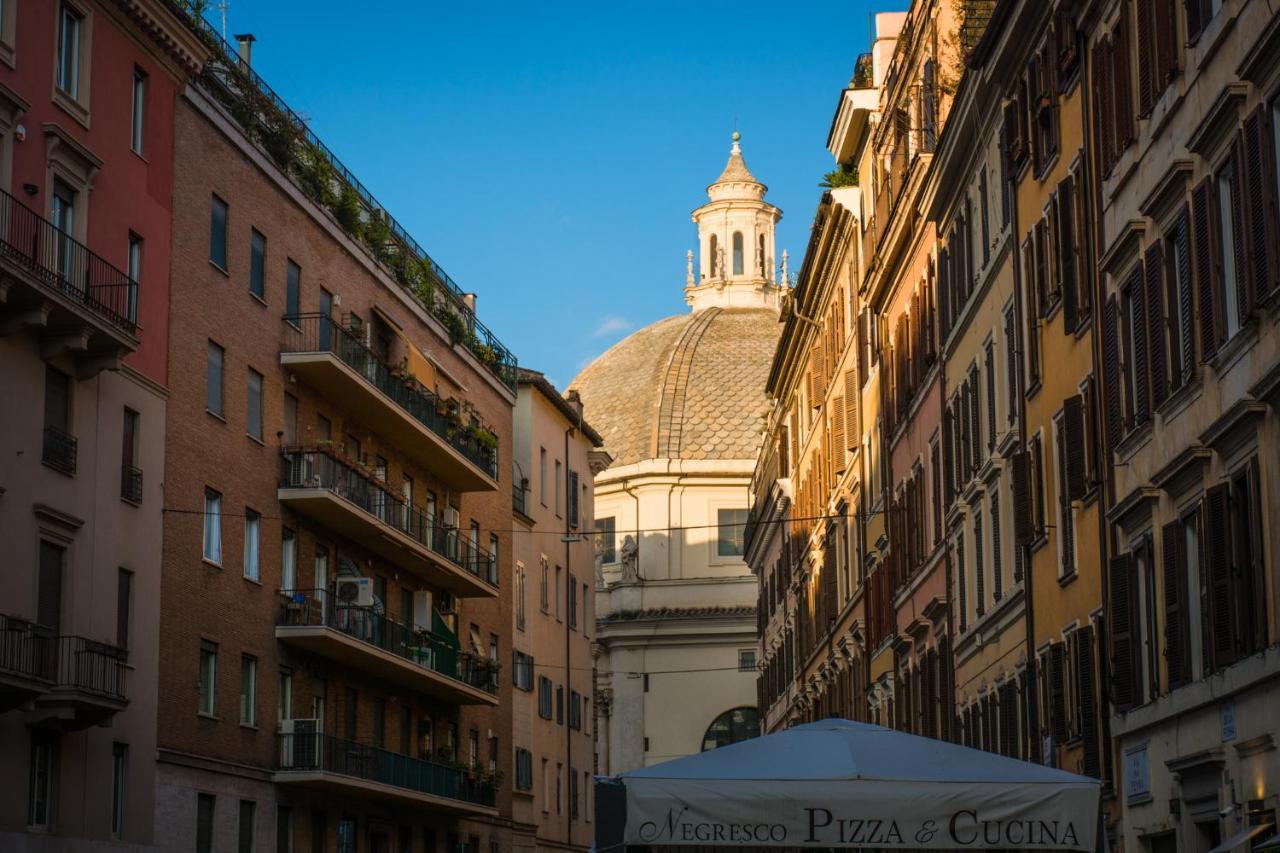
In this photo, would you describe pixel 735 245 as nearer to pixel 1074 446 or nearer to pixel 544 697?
pixel 544 697

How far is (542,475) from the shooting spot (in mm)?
67875

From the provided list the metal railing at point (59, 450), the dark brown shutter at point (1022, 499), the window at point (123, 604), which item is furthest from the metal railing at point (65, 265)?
the dark brown shutter at point (1022, 499)

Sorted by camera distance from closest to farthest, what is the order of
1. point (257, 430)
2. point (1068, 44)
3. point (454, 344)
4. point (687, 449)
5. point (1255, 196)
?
point (1255, 196), point (1068, 44), point (257, 430), point (454, 344), point (687, 449)

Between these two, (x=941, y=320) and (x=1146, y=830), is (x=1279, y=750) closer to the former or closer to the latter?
(x=1146, y=830)

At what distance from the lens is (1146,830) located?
24.3 meters

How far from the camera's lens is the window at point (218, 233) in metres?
40.3

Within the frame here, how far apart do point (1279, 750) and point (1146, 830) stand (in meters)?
5.63

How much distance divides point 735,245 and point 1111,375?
99.7 meters

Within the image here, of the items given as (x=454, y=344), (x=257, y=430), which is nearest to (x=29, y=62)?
(x=257, y=430)

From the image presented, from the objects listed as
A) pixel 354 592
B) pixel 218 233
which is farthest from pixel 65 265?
pixel 354 592

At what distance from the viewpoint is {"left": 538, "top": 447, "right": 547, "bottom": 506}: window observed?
67.2 meters

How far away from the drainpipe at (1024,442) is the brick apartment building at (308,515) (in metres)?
15.0

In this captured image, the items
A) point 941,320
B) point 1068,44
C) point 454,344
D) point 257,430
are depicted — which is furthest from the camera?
point 454,344

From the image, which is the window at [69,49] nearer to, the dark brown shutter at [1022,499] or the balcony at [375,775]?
the balcony at [375,775]
